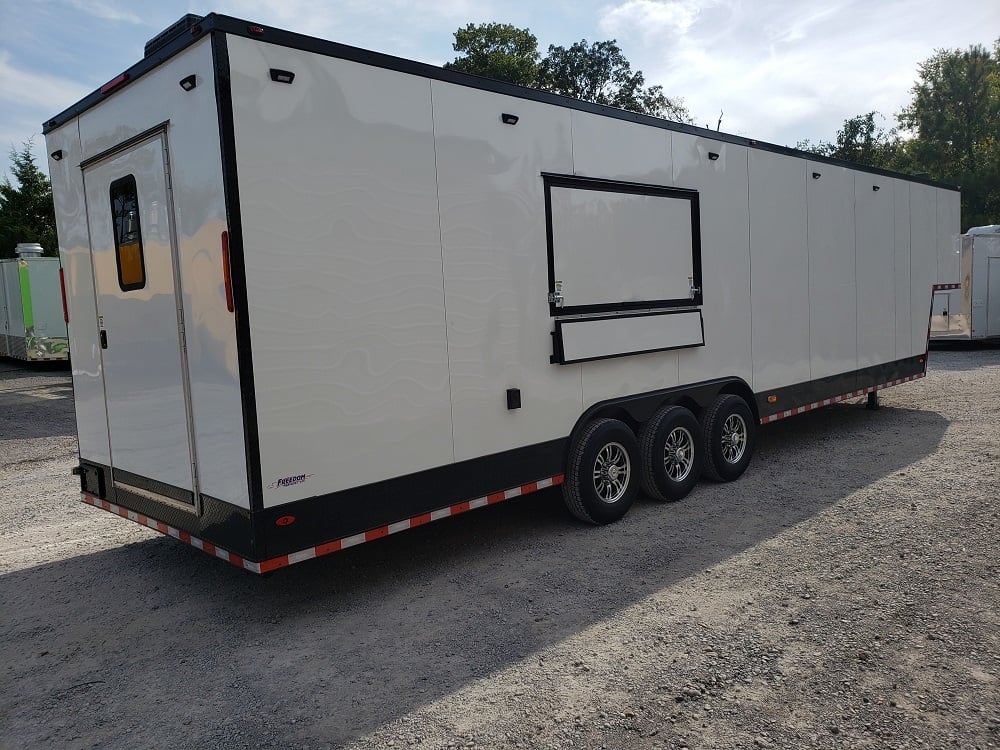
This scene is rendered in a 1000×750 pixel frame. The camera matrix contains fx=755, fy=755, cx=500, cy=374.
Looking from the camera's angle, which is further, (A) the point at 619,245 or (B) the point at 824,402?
(B) the point at 824,402

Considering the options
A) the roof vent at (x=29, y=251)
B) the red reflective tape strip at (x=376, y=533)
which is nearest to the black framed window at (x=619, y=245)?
the red reflective tape strip at (x=376, y=533)

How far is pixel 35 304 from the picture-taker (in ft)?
58.5

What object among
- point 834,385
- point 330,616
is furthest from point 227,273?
point 834,385

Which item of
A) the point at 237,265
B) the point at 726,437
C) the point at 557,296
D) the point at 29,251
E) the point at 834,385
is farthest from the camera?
the point at 29,251

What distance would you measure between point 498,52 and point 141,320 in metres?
30.0

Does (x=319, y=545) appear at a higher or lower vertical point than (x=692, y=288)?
lower

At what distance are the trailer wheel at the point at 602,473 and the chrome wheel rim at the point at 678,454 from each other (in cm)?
39

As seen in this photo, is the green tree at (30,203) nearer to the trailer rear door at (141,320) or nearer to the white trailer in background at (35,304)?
the white trailer in background at (35,304)

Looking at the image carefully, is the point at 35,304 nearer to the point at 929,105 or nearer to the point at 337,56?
the point at 337,56

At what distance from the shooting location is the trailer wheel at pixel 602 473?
5609 mm

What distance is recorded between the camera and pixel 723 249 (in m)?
6.87

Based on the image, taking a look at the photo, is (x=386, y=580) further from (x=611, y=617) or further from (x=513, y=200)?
(x=513, y=200)

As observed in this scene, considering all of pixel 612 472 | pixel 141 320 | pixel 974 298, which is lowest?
pixel 612 472

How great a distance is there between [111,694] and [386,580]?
1.72 m
